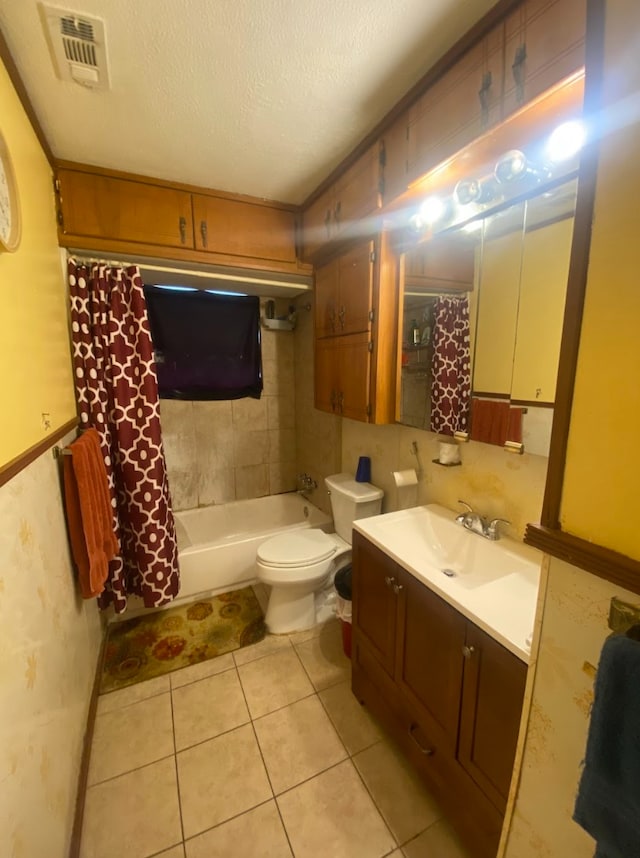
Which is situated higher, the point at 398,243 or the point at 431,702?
the point at 398,243

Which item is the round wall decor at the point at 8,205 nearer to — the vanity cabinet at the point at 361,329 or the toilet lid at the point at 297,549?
the vanity cabinet at the point at 361,329

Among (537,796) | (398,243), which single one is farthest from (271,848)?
(398,243)

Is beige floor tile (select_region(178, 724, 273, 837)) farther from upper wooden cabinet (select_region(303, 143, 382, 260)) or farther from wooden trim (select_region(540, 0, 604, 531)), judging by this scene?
upper wooden cabinet (select_region(303, 143, 382, 260))

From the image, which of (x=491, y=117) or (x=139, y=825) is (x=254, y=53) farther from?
(x=139, y=825)

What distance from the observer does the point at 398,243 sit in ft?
5.27

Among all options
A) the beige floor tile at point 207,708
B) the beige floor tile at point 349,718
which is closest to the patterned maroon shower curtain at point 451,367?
the beige floor tile at point 349,718

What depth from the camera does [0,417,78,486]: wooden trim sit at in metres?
0.79

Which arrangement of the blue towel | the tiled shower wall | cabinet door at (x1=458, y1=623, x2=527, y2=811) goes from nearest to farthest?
the blue towel, cabinet door at (x1=458, y1=623, x2=527, y2=811), the tiled shower wall

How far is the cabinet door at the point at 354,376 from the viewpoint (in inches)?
68.6

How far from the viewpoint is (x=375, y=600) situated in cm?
142

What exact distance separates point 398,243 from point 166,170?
118 centimetres

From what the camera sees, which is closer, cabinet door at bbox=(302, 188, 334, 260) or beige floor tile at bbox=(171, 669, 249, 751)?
beige floor tile at bbox=(171, 669, 249, 751)

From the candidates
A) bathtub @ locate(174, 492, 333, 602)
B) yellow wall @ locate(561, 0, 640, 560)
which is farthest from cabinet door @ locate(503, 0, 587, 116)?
bathtub @ locate(174, 492, 333, 602)

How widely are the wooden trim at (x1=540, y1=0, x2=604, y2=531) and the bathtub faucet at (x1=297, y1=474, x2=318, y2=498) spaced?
2232 millimetres
